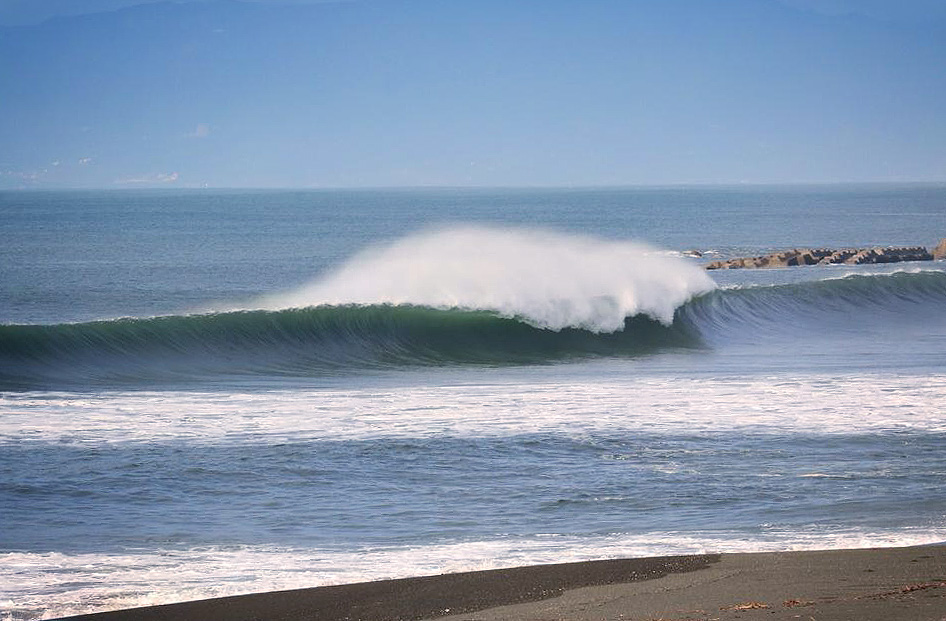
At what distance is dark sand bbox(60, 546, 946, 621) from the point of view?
6.72 metres

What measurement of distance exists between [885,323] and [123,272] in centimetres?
2689

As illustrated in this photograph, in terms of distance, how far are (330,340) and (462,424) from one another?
8.93 meters

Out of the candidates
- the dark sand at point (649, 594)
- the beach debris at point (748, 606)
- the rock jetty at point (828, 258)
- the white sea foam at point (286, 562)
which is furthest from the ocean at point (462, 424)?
the rock jetty at point (828, 258)

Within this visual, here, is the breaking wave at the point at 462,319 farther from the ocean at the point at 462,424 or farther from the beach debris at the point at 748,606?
the beach debris at the point at 748,606

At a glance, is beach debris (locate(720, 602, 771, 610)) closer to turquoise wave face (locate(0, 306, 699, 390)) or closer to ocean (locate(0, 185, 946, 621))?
ocean (locate(0, 185, 946, 621))

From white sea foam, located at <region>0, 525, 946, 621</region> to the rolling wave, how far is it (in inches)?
387

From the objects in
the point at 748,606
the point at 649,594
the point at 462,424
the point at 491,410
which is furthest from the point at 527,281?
the point at 748,606

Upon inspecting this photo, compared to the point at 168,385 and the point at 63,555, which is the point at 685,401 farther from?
the point at 63,555

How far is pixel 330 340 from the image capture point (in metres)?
21.9

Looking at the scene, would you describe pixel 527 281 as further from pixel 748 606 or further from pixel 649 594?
pixel 748 606

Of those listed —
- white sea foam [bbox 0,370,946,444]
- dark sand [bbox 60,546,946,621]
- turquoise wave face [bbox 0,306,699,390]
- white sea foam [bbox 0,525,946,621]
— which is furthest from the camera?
turquoise wave face [bbox 0,306,699,390]

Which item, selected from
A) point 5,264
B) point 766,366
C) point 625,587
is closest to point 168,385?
point 766,366

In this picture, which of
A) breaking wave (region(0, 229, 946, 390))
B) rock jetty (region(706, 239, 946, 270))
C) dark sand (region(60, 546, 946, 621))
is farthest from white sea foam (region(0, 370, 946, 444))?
rock jetty (region(706, 239, 946, 270))

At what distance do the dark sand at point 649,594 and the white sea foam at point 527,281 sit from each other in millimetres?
15467
